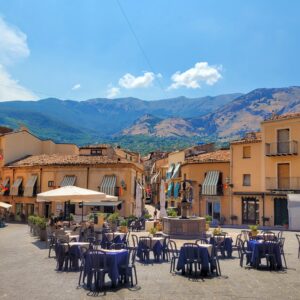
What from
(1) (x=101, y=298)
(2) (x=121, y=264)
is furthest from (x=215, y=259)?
(1) (x=101, y=298)

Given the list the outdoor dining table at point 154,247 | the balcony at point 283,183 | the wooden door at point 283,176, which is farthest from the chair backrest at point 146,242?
the wooden door at point 283,176

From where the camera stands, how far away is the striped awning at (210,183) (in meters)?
41.8

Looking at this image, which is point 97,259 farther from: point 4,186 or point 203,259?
point 4,186

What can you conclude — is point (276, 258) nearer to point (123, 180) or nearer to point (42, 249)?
point (42, 249)

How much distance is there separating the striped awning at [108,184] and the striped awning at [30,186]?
8.26m

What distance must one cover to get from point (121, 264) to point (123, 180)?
3020 cm

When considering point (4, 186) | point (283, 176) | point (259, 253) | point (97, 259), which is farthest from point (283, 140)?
point (97, 259)

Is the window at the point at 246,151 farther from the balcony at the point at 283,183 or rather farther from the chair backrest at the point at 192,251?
the chair backrest at the point at 192,251

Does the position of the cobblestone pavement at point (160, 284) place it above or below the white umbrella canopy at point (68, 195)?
below

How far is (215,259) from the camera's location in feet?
40.8

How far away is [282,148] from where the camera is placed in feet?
127

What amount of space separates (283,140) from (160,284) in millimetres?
30557

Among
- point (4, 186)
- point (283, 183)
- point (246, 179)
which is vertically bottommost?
point (4, 186)

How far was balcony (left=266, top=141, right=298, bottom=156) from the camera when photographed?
3788cm
